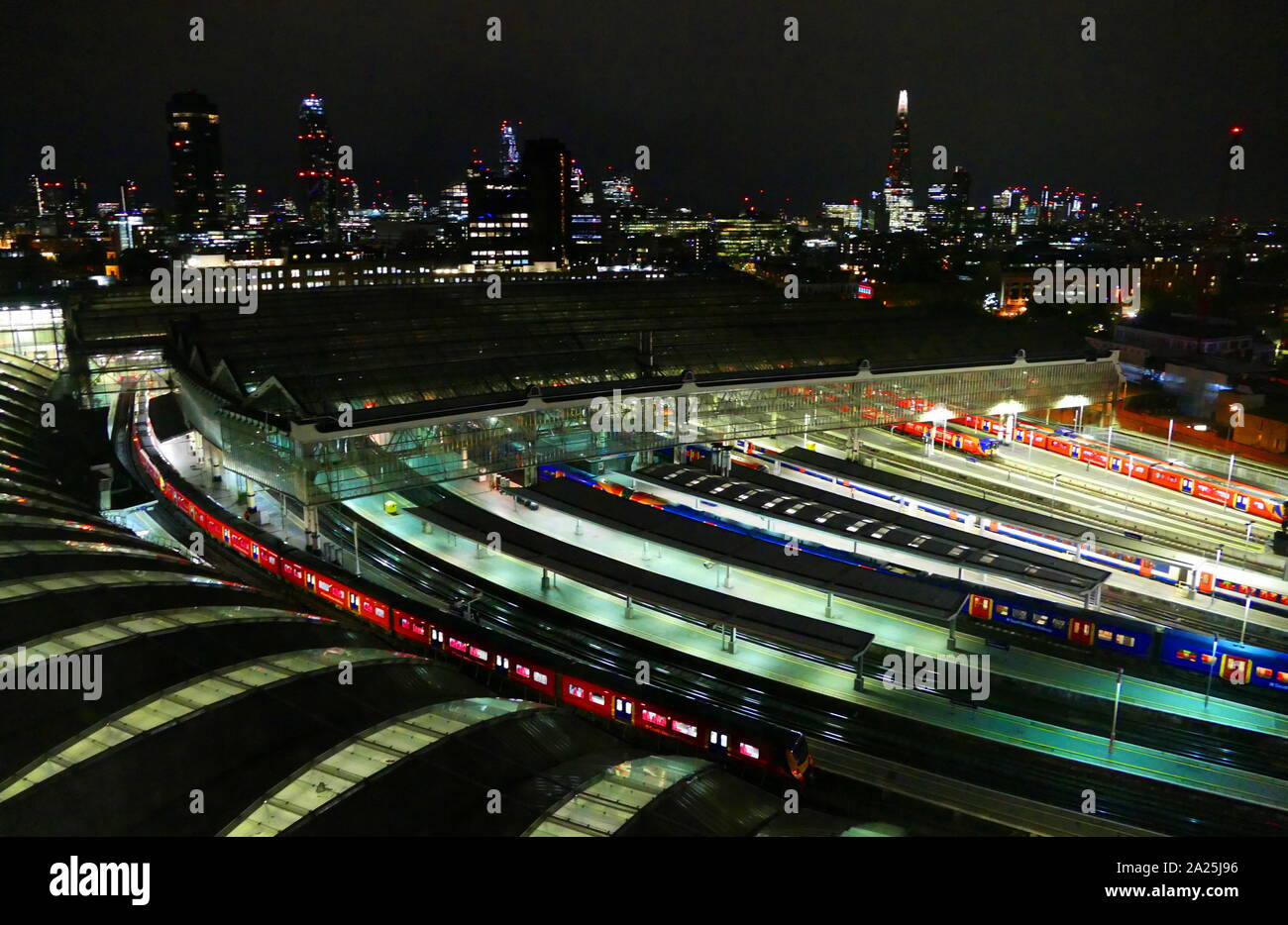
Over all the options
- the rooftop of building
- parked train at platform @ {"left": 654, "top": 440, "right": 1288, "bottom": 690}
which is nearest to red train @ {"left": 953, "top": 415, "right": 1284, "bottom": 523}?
the rooftop of building

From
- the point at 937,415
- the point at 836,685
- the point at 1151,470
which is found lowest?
the point at 836,685

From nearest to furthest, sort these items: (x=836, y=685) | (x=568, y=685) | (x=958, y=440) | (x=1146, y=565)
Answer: (x=568, y=685) → (x=836, y=685) → (x=1146, y=565) → (x=958, y=440)

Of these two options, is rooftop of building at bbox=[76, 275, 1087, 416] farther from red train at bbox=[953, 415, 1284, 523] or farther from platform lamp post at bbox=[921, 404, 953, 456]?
red train at bbox=[953, 415, 1284, 523]

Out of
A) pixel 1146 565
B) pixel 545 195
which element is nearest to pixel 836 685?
pixel 1146 565

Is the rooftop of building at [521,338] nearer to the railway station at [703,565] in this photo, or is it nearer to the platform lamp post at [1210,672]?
the railway station at [703,565]

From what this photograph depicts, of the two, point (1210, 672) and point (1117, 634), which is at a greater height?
A: point (1117, 634)

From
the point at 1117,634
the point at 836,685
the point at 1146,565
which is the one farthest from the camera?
the point at 1146,565

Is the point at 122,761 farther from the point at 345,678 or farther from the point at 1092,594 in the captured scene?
the point at 1092,594

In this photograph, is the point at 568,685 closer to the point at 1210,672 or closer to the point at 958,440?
the point at 1210,672
